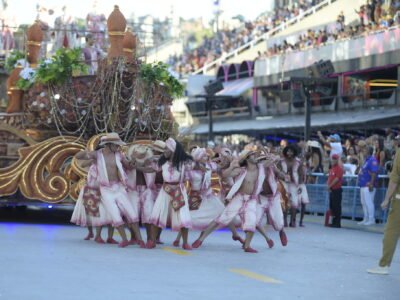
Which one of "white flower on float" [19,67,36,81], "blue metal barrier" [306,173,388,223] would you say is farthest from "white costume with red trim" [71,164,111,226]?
"blue metal barrier" [306,173,388,223]

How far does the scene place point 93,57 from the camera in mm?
24266

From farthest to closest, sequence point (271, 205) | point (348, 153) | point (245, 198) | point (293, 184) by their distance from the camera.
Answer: point (348, 153) → point (293, 184) → point (271, 205) → point (245, 198)

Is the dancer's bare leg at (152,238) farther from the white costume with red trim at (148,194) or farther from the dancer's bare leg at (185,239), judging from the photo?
the dancer's bare leg at (185,239)

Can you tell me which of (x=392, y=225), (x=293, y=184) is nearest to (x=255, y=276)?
(x=392, y=225)

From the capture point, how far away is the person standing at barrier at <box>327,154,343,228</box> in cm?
2381

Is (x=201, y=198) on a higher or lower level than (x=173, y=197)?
lower

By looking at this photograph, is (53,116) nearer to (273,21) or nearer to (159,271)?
(159,271)

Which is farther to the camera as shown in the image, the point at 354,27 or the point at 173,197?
the point at 354,27

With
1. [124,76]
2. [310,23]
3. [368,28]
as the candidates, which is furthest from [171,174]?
[310,23]

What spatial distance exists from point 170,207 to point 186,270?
3.42 metres

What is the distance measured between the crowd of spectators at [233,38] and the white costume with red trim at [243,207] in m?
33.6

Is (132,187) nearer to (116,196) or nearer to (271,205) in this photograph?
(116,196)

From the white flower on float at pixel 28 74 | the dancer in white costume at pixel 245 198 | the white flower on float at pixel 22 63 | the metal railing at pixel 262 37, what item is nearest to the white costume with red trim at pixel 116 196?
the dancer in white costume at pixel 245 198

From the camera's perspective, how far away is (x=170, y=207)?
16.9 m
